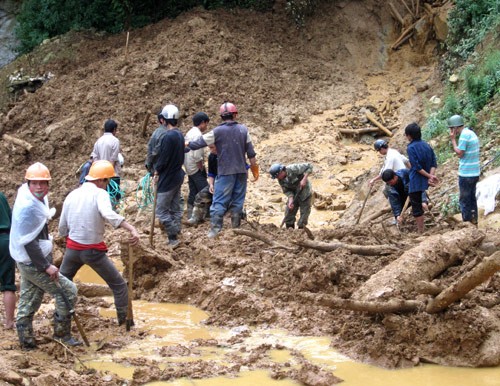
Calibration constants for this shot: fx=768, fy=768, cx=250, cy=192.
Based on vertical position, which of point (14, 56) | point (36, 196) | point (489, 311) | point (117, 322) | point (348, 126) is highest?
point (14, 56)

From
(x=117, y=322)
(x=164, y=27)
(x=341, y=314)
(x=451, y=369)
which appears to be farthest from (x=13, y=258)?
(x=164, y=27)

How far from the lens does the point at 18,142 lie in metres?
18.8

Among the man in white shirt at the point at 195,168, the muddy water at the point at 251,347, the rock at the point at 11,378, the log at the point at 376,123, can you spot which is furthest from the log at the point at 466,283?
the log at the point at 376,123

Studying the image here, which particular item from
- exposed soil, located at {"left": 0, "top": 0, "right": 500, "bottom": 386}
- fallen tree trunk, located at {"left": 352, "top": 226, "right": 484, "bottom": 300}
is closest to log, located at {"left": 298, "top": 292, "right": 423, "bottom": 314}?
exposed soil, located at {"left": 0, "top": 0, "right": 500, "bottom": 386}

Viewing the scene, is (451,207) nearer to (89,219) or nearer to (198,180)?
(198,180)

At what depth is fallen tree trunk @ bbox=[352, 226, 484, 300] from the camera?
7.24m

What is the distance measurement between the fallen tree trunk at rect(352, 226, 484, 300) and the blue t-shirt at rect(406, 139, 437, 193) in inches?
78.8

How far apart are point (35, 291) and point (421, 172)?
545 cm

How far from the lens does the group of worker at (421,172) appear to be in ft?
32.3

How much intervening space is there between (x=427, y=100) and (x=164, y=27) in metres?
7.97

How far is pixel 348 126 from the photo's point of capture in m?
18.5

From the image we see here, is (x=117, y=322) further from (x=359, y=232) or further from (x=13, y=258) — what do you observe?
(x=359, y=232)

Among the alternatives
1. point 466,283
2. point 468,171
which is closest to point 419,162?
point 468,171

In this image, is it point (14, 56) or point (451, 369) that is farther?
point (14, 56)
